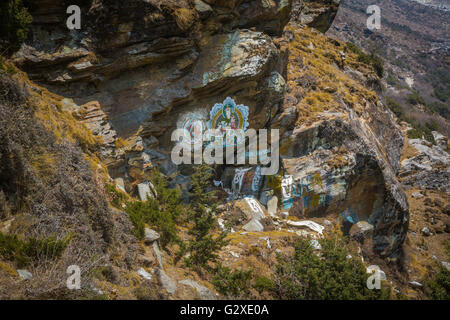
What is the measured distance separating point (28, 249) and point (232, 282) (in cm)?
434

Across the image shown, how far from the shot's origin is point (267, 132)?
12883 millimetres

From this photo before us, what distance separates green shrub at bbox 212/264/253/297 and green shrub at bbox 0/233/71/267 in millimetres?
3614

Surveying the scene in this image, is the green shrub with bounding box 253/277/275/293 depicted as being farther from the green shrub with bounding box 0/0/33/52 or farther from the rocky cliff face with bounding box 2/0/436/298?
the green shrub with bounding box 0/0/33/52

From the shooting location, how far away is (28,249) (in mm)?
4352

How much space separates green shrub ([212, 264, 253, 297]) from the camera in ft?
21.4

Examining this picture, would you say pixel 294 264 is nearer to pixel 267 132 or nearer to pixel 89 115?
pixel 267 132

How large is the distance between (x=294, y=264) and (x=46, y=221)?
6.16m

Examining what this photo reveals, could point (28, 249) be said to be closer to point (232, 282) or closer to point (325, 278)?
point (232, 282)

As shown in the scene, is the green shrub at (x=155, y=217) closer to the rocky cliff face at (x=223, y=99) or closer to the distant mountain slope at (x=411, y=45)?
the rocky cliff face at (x=223, y=99)

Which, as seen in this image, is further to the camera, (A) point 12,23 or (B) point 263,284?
(A) point 12,23

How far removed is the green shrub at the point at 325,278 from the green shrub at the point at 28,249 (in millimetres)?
5380

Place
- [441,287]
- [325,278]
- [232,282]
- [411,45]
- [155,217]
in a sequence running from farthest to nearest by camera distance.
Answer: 1. [411,45]
2. [441,287]
3. [155,217]
4. [325,278]
5. [232,282]

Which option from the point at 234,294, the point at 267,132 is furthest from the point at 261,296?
the point at 267,132

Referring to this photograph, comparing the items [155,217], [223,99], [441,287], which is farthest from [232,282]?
[441,287]
